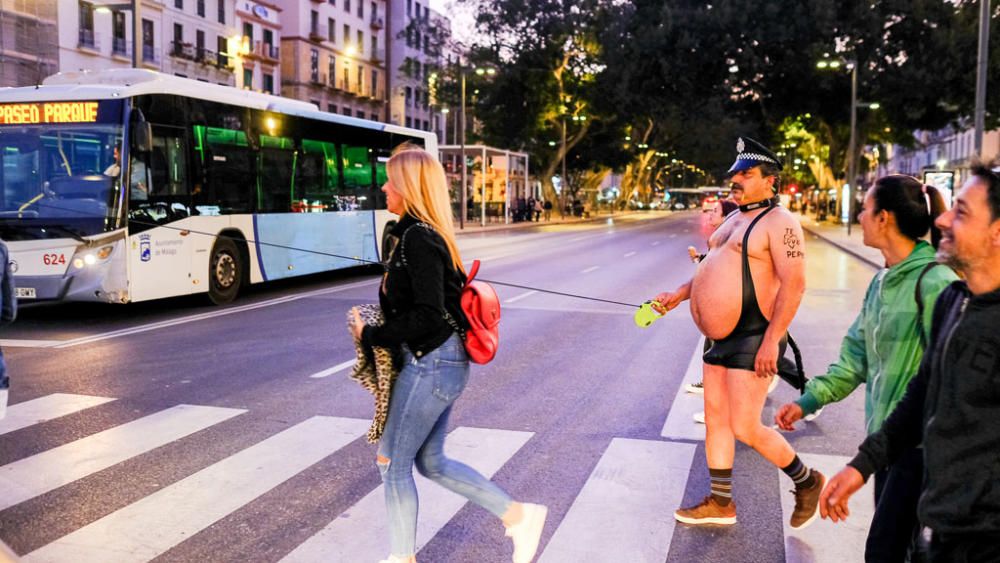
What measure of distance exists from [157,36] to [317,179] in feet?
129

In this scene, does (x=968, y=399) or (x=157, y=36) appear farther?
(x=157, y=36)

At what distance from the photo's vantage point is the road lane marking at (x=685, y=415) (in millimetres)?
6500

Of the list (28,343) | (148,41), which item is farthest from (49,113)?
(148,41)

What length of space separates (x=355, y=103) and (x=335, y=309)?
64.1 meters

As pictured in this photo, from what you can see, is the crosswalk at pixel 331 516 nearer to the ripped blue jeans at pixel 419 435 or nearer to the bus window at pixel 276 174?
the ripped blue jeans at pixel 419 435

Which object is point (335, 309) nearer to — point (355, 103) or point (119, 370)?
point (119, 370)

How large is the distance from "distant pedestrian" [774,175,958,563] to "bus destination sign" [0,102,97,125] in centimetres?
1103

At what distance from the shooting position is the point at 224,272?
45.6ft

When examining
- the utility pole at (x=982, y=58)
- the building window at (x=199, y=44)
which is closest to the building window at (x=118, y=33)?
the building window at (x=199, y=44)

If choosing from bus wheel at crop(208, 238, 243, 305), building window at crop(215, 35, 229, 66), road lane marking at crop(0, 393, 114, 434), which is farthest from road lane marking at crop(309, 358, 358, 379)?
building window at crop(215, 35, 229, 66)

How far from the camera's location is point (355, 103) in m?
75.0

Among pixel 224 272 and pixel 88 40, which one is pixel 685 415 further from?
pixel 88 40

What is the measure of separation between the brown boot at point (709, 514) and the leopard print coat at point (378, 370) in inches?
71.8

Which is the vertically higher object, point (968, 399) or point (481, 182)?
point (481, 182)
